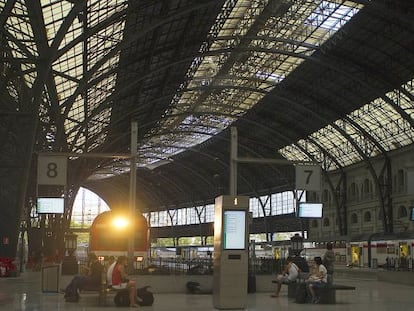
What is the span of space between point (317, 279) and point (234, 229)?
14.1ft

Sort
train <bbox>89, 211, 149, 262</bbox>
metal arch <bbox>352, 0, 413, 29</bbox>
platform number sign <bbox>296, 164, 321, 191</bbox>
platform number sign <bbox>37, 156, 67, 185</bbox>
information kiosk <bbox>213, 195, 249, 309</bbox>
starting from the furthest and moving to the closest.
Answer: metal arch <bbox>352, 0, 413, 29</bbox>, train <bbox>89, 211, 149, 262</bbox>, platform number sign <bbox>296, 164, 321, 191</bbox>, platform number sign <bbox>37, 156, 67, 185</bbox>, information kiosk <bbox>213, 195, 249, 309</bbox>

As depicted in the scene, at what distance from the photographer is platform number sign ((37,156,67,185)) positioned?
21.5 meters

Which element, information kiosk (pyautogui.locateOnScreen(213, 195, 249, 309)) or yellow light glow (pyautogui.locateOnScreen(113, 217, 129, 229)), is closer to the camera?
information kiosk (pyautogui.locateOnScreen(213, 195, 249, 309))

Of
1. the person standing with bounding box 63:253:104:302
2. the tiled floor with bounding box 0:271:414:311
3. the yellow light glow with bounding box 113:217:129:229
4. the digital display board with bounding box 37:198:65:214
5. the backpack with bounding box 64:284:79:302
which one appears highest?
the digital display board with bounding box 37:198:65:214

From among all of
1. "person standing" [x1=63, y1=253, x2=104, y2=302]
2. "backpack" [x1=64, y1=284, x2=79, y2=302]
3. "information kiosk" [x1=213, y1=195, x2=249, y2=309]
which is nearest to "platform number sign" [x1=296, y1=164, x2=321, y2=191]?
"information kiosk" [x1=213, y1=195, x2=249, y2=309]

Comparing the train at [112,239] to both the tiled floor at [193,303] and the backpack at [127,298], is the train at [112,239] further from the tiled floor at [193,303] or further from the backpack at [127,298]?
the backpack at [127,298]

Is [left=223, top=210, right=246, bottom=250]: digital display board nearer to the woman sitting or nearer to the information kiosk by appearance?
the information kiosk

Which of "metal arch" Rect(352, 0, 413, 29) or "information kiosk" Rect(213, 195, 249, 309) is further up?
"metal arch" Rect(352, 0, 413, 29)

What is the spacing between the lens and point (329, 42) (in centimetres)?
4759

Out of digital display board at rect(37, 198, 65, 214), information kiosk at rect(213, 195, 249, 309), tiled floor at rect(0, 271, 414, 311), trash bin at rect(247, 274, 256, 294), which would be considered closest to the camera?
information kiosk at rect(213, 195, 249, 309)

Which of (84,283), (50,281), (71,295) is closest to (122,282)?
(84,283)

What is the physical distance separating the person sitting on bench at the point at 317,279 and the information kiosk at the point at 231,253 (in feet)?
10.6

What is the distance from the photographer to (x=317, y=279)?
791 inches

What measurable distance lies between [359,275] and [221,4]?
2171 cm
